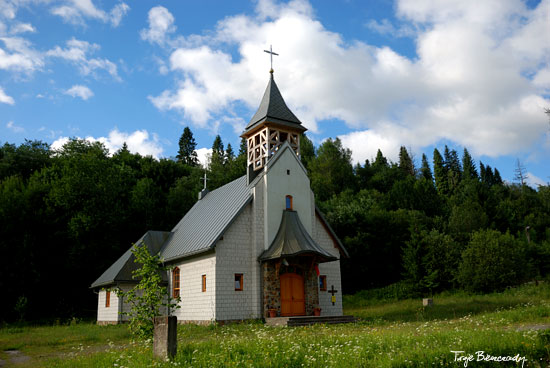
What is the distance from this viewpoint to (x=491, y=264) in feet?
95.7

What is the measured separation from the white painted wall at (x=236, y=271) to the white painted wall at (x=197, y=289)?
0.32m

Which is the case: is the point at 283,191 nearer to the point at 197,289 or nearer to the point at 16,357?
the point at 197,289

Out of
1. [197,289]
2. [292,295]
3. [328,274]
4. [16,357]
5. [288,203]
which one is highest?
[288,203]

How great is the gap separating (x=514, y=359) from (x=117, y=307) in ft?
71.2

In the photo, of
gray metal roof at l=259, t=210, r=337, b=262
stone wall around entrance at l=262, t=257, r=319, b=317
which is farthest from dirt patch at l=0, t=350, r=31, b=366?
gray metal roof at l=259, t=210, r=337, b=262

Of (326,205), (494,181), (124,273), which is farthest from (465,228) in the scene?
(494,181)

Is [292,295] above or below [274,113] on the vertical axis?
below

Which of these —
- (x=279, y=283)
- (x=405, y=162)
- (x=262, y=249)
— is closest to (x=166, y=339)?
(x=279, y=283)

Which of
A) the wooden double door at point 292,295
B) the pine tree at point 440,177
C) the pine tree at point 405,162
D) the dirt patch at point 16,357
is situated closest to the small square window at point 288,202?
the wooden double door at point 292,295

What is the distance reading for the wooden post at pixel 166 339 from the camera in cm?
970

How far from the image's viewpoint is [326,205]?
43781 millimetres

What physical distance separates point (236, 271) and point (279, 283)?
6.91 feet

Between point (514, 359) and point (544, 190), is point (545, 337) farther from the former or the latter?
point (544, 190)

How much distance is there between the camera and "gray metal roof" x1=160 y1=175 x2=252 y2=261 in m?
21.2
